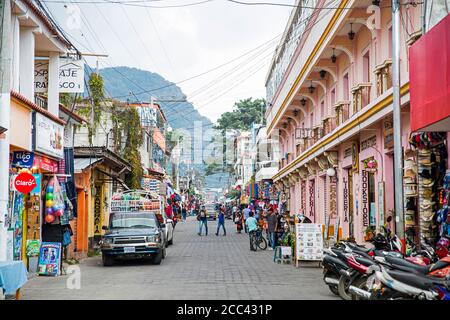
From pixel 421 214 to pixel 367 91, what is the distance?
638 cm

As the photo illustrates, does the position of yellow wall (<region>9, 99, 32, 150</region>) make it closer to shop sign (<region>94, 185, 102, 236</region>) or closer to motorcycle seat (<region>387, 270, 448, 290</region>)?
motorcycle seat (<region>387, 270, 448, 290</region>)

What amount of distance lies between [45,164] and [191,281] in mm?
6507

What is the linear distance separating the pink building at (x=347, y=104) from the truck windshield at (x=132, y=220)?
7.18m

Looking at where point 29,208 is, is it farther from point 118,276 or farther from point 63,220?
point 118,276

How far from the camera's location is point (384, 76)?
16797mm

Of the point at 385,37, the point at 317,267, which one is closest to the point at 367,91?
the point at 385,37

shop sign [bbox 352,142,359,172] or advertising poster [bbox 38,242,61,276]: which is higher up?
shop sign [bbox 352,142,359,172]

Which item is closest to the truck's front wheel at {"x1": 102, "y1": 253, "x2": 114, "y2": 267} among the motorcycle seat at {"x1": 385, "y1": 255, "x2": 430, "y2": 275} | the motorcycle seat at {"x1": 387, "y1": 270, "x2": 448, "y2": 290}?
the motorcycle seat at {"x1": 385, "y1": 255, "x2": 430, "y2": 275}

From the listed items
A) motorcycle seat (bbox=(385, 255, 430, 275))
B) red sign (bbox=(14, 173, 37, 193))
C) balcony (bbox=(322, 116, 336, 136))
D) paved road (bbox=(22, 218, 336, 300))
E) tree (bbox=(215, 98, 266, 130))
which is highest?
tree (bbox=(215, 98, 266, 130))

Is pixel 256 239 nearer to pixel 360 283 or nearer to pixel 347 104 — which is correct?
pixel 347 104

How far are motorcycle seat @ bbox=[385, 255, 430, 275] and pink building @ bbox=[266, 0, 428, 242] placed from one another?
5.68 meters

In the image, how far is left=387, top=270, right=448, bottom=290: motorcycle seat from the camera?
8.47 metres

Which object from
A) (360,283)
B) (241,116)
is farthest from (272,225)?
(241,116)
